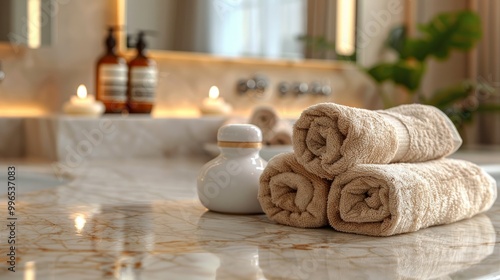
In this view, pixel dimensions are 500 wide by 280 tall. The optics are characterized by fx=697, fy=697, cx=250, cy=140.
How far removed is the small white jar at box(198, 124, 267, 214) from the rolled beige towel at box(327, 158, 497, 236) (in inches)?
5.4

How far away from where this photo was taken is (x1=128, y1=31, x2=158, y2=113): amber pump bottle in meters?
1.77

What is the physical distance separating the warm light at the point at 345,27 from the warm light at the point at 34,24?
1033 mm

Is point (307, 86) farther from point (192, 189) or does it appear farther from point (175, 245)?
point (175, 245)

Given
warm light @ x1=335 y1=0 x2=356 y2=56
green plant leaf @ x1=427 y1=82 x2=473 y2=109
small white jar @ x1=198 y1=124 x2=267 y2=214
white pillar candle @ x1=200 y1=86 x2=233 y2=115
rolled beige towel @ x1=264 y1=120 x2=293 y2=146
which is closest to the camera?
small white jar @ x1=198 y1=124 x2=267 y2=214

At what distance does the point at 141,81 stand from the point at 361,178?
111cm

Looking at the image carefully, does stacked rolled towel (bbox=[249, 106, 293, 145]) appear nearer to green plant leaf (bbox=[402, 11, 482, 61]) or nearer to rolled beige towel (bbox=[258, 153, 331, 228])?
rolled beige towel (bbox=[258, 153, 331, 228])

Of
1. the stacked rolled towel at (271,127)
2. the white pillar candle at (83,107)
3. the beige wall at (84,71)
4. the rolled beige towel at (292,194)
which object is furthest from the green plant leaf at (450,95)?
the rolled beige towel at (292,194)

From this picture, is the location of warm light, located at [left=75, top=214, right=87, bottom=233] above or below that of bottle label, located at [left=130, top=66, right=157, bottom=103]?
below

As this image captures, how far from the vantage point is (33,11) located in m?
1.77

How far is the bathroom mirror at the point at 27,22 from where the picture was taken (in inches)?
67.9

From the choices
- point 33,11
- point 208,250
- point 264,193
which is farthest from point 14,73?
point 208,250

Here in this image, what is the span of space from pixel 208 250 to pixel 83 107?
1.07m

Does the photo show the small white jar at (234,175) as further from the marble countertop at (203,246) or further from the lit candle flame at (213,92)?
the lit candle flame at (213,92)

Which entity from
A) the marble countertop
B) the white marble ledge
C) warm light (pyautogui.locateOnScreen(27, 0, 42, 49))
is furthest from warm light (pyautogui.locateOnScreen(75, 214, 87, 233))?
warm light (pyautogui.locateOnScreen(27, 0, 42, 49))
